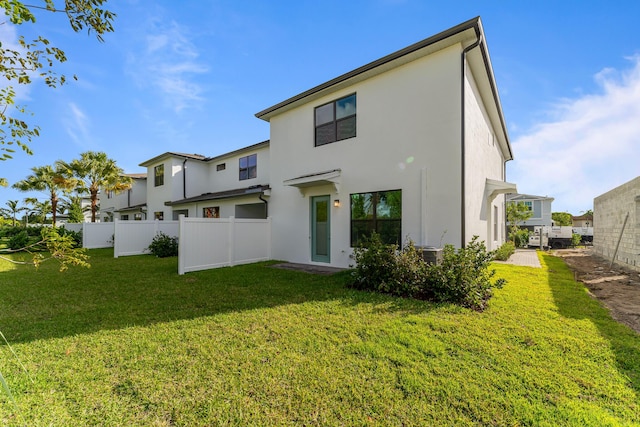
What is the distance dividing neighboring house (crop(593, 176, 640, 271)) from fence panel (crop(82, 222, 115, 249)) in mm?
25601

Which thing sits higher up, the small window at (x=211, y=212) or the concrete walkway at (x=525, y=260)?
the small window at (x=211, y=212)

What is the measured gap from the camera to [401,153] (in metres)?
8.40

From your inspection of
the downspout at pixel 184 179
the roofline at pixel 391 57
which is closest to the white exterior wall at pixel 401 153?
the roofline at pixel 391 57

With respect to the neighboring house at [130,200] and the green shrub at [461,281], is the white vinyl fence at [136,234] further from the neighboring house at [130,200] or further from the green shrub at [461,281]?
the green shrub at [461,281]

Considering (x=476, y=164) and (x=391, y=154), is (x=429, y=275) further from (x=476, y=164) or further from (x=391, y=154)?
(x=476, y=164)

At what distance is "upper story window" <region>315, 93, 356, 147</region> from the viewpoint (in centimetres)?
971

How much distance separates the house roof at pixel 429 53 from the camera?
23.5 ft

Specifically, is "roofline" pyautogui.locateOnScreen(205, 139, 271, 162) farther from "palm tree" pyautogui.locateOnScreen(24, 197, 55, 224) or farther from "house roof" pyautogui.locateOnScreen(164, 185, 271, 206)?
"palm tree" pyautogui.locateOnScreen(24, 197, 55, 224)

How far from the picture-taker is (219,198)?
47.5 ft

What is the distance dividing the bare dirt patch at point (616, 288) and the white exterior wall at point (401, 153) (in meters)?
3.21

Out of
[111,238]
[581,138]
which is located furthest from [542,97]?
[111,238]

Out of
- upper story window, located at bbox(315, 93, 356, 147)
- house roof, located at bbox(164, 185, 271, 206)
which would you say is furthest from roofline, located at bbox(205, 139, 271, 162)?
upper story window, located at bbox(315, 93, 356, 147)

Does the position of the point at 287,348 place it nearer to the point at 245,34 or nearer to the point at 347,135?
the point at 347,135

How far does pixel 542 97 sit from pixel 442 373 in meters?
12.4
